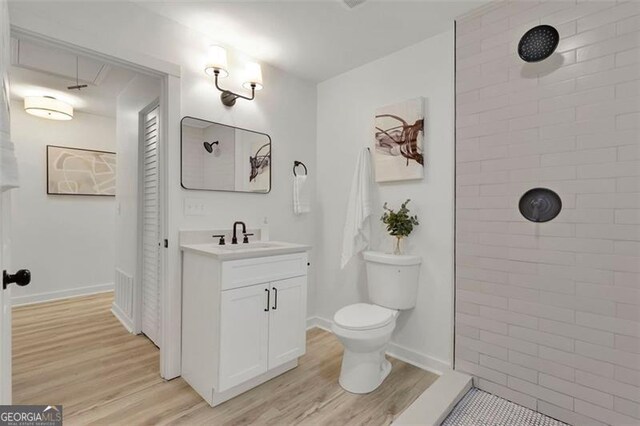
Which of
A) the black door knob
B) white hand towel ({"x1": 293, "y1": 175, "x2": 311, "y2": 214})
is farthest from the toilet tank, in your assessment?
the black door knob

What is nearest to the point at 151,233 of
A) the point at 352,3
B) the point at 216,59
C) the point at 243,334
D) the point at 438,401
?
the point at 243,334

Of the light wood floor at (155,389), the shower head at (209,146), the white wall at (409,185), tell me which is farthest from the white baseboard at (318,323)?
the shower head at (209,146)

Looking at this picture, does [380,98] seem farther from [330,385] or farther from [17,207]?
[17,207]

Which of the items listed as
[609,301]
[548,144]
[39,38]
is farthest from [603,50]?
[39,38]

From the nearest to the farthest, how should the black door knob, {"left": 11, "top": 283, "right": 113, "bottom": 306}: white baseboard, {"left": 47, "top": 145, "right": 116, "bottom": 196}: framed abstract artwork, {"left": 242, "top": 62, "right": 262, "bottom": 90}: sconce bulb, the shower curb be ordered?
the black door knob < the shower curb < {"left": 242, "top": 62, "right": 262, "bottom": 90}: sconce bulb < {"left": 11, "top": 283, "right": 113, "bottom": 306}: white baseboard < {"left": 47, "top": 145, "right": 116, "bottom": 196}: framed abstract artwork

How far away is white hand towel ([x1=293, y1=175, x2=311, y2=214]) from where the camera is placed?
115 inches

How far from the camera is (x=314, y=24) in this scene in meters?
2.17

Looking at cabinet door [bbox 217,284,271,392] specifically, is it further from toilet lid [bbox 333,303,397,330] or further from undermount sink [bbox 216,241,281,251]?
toilet lid [bbox 333,303,397,330]

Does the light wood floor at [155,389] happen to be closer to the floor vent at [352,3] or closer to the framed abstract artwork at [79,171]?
the framed abstract artwork at [79,171]

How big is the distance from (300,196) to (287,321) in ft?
3.81

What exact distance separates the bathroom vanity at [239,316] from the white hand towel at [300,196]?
2.21ft

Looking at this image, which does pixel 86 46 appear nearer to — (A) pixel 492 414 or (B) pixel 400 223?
(B) pixel 400 223

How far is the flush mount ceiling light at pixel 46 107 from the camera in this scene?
3.43 m

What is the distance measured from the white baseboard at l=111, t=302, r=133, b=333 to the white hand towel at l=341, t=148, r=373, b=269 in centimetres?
215
